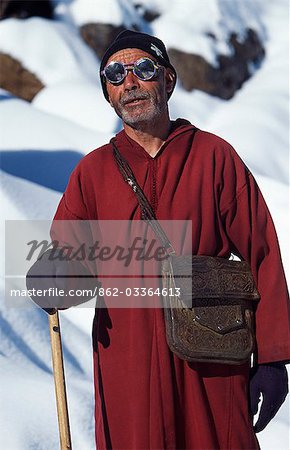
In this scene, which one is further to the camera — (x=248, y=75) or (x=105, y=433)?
(x=248, y=75)

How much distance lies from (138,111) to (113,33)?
1158 cm

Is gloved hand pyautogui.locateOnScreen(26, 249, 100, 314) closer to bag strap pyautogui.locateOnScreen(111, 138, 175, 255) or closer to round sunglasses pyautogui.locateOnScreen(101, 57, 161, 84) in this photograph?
bag strap pyautogui.locateOnScreen(111, 138, 175, 255)

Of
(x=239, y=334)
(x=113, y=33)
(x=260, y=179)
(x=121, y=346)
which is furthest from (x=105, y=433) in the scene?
(x=113, y=33)

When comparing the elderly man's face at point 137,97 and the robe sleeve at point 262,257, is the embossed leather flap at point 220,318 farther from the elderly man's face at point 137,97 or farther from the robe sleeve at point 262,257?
the elderly man's face at point 137,97

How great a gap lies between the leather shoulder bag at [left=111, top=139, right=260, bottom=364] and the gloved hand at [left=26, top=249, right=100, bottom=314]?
27 centimetres

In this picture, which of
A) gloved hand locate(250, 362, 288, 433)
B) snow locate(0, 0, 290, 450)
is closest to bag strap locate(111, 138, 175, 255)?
gloved hand locate(250, 362, 288, 433)

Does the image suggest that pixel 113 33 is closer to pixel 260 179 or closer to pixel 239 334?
pixel 260 179

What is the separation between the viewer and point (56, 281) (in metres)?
2.08

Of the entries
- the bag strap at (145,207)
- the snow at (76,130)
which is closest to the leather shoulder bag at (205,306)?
the bag strap at (145,207)

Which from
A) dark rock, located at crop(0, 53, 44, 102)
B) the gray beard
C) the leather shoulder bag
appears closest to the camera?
the leather shoulder bag

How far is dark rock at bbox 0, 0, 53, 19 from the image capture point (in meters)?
12.6

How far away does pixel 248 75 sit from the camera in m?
14.5

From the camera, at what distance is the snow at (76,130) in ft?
9.78

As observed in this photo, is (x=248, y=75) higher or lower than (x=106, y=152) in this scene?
higher
